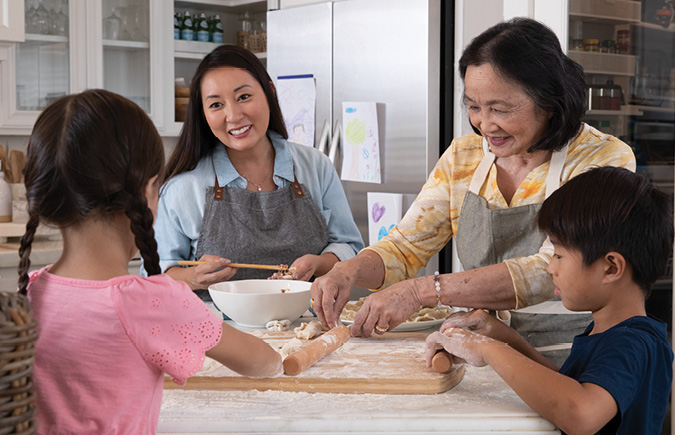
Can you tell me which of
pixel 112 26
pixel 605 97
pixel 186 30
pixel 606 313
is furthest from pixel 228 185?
pixel 186 30

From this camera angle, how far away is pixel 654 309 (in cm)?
198

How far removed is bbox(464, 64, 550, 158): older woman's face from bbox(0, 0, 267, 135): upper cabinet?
2.39 m

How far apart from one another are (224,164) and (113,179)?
1192 mm

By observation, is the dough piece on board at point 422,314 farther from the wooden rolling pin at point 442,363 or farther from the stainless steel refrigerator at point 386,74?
the stainless steel refrigerator at point 386,74

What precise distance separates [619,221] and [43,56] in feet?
10.2

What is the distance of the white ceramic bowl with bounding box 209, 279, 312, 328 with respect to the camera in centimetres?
153

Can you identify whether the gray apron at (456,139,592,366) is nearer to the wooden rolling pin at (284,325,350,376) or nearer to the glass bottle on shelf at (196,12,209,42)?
the wooden rolling pin at (284,325,350,376)

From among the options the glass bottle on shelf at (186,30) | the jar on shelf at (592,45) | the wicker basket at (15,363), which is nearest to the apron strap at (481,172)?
the jar on shelf at (592,45)

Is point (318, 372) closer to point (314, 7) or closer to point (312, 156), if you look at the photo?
point (312, 156)

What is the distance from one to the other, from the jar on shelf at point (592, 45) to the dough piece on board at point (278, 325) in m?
1.20

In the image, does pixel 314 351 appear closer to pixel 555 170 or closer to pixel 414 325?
pixel 414 325

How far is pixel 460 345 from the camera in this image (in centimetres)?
121

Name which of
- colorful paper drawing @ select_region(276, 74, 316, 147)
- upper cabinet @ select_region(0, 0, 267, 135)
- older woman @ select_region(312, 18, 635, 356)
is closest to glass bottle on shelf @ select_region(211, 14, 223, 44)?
upper cabinet @ select_region(0, 0, 267, 135)

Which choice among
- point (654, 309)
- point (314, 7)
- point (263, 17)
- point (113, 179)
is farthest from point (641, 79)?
point (263, 17)
